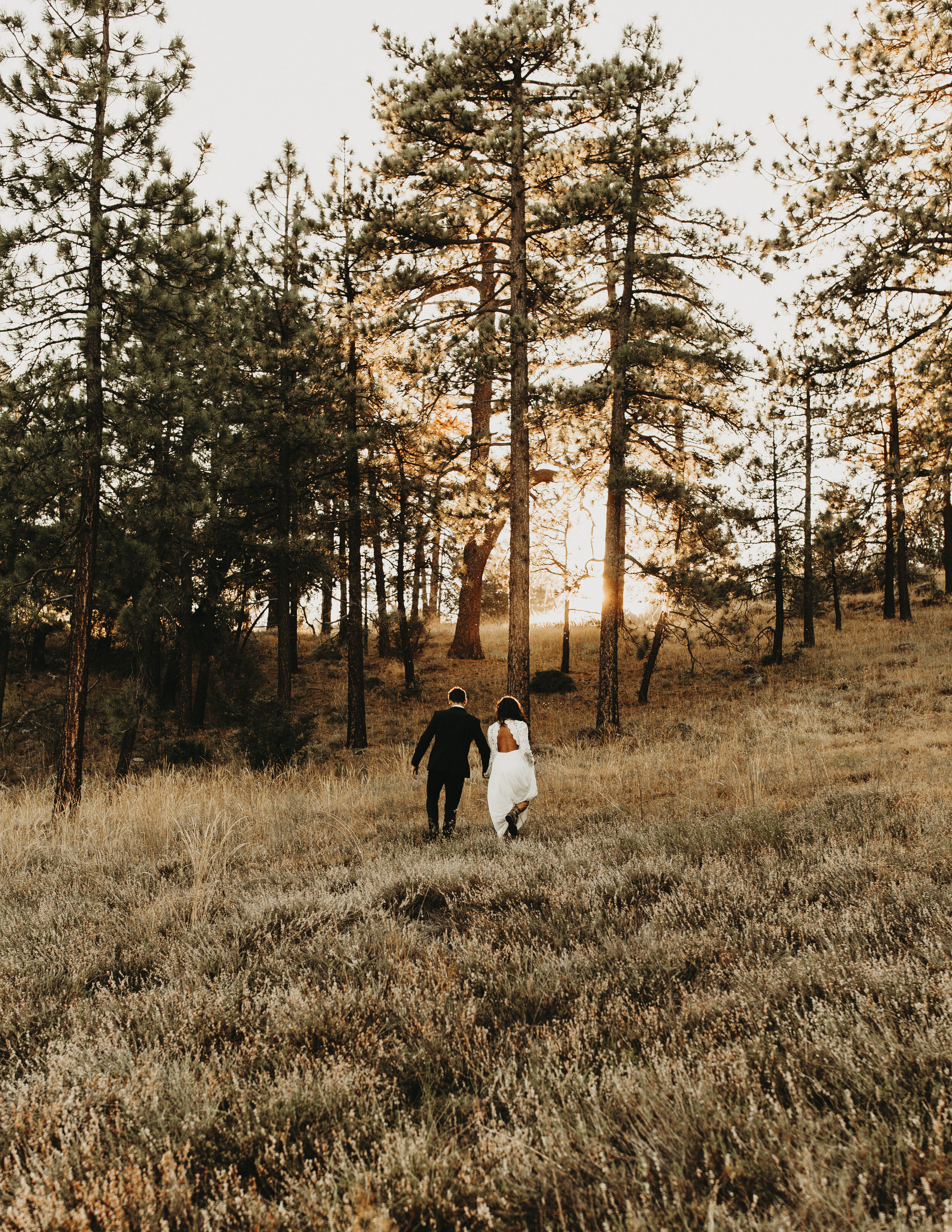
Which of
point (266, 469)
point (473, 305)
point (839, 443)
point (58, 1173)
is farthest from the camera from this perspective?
point (839, 443)

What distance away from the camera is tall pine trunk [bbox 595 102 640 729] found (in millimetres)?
13758

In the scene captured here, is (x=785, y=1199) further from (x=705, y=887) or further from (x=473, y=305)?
(x=473, y=305)

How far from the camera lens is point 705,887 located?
191 inches

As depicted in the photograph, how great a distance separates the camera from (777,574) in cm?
2389

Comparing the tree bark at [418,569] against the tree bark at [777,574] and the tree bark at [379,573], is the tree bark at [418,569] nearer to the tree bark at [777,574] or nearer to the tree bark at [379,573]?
the tree bark at [379,573]

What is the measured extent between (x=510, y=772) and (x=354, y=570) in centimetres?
1047

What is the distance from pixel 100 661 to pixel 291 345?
18.9 m

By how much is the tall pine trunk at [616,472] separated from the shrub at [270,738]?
709 cm

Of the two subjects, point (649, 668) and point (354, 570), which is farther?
point (649, 668)

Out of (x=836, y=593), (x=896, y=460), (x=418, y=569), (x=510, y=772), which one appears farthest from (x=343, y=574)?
(x=836, y=593)

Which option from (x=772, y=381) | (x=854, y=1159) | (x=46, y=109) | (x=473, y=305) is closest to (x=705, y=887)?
(x=854, y=1159)

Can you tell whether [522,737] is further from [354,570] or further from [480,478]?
[354,570]

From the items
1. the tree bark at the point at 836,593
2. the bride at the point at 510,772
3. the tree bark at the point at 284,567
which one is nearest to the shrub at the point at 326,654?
the tree bark at the point at 284,567

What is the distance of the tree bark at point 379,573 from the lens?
16438 mm
